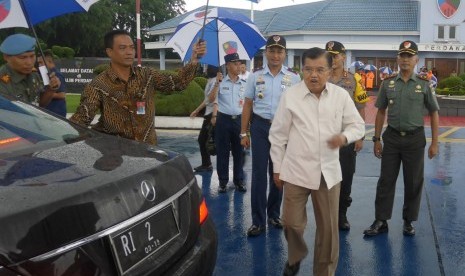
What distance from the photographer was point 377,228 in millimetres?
4457

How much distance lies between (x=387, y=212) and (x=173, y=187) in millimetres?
2755

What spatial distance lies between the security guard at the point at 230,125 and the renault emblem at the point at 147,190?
3.90 meters

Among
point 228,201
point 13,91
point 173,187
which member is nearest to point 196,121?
point 228,201

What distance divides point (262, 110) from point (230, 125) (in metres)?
1.65

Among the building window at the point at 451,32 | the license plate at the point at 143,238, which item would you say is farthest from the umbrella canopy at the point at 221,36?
the building window at the point at 451,32

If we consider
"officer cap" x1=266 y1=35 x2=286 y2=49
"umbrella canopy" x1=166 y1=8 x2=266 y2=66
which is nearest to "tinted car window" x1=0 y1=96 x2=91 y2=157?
"officer cap" x1=266 y1=35 x2=286 y2=49

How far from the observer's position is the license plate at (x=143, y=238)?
1901 mm

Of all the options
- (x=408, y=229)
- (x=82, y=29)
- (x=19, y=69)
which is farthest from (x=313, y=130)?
(x=82, y=29)

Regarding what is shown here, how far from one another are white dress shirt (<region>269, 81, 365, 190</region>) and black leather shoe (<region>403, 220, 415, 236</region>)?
5.10ft

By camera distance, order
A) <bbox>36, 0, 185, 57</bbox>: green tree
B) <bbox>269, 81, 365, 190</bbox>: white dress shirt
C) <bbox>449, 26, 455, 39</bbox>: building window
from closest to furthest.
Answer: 1. <bbox>269, 81, 365, 190</bbox>: white dress shirt
2. <bbox>449, 26, 455, 39</bbox>: building window
3. <bbox>36, 0, 185, 57</bbox>: green tree

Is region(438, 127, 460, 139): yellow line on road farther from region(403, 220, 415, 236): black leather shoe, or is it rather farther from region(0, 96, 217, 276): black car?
region(0, 96, 217, 276): black car

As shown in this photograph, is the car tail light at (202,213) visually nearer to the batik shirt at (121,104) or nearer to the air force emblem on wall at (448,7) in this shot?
the batik shirt at (121,104)

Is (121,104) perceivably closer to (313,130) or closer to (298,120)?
(298,120)

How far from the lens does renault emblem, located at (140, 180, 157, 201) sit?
6.79 feet
